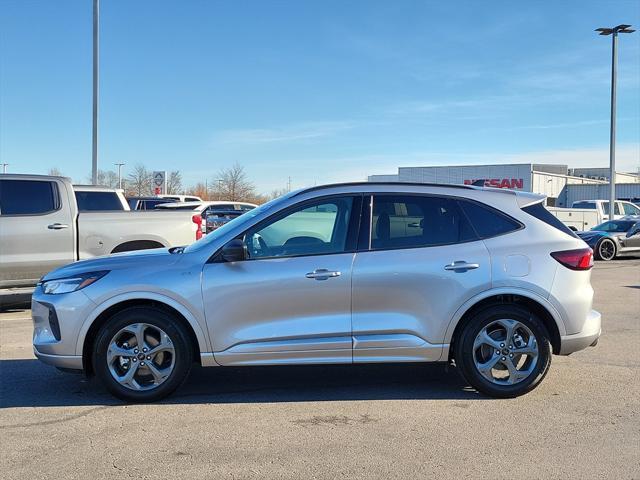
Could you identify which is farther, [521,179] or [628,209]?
[521,179]

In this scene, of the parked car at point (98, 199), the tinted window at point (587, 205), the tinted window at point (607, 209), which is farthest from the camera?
the tinted window at point (587, 205)

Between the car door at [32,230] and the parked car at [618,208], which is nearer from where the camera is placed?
the car door at [32,230]

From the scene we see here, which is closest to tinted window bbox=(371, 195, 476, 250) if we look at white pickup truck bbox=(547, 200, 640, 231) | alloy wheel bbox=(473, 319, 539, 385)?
alloy wheel bbox=(473, 319, 539, 385)

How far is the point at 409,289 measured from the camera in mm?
4961

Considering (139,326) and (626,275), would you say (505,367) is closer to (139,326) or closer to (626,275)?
(139,326)

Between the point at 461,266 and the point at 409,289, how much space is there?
0.48m

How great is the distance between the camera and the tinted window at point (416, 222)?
201 inches

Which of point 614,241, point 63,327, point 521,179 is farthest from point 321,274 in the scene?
point 521,179

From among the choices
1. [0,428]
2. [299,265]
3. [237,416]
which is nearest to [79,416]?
[0,428]

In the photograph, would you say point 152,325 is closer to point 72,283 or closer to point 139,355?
point 139,355

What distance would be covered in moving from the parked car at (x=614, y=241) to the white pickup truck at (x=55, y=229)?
13.9 m

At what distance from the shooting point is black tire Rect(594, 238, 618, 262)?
61.1 feet

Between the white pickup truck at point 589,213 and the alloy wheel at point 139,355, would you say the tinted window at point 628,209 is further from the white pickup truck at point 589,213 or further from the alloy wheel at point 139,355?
the alloy wheel at point 139,355

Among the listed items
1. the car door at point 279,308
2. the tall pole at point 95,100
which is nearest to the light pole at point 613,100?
the tall pole at point 95,100
